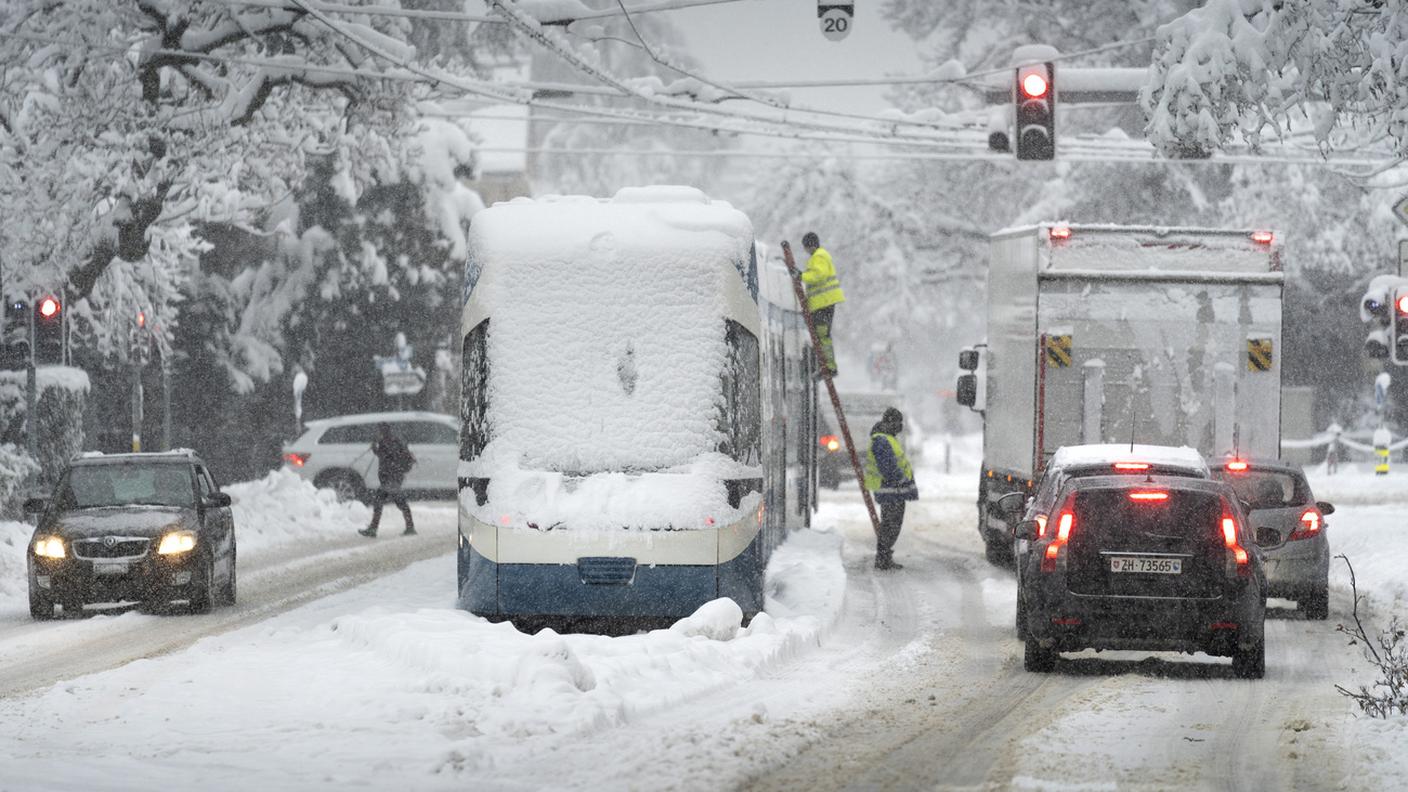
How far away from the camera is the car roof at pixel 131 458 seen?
21.7 m

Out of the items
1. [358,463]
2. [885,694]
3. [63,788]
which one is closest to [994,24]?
[358,463]

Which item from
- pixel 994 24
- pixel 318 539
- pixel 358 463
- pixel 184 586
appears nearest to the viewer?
pixel 184 586

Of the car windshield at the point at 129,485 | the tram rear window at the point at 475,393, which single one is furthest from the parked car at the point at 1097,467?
the car windshield at the point at 129,485

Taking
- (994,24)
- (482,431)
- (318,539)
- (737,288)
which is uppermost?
(994,24)

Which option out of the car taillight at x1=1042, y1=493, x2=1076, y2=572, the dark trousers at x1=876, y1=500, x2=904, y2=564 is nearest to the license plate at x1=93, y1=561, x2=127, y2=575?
the car taillight at x1=1042, y1=493, x2=1076, y2=572

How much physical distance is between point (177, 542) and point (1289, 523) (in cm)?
1005

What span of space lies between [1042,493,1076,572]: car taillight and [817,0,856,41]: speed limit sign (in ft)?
27.7

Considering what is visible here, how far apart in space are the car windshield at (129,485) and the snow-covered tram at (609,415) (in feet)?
16.6

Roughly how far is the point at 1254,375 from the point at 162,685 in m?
13.0

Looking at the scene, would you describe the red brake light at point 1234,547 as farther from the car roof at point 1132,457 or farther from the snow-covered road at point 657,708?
the car roof at point 1132,457

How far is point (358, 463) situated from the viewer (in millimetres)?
40062

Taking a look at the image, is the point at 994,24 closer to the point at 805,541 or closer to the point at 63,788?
the point at 805,541

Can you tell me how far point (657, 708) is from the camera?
1282cm

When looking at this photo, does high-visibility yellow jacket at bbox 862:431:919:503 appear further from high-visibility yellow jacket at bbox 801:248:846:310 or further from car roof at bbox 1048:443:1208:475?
car roof at bbox 1048:443:1208:475
